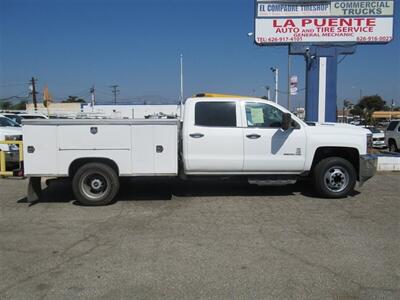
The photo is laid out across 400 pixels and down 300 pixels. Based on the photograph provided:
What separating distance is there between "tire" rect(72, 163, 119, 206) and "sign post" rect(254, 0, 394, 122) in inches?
310

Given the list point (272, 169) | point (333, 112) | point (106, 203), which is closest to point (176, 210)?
point (106, 203)

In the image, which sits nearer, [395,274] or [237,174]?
[395,274]

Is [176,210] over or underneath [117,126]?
underneath

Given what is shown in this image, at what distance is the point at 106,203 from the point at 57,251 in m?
2.74

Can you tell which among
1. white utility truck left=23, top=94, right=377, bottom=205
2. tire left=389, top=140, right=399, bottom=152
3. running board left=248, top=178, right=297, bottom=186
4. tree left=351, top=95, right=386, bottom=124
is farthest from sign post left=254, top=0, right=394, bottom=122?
tree left=351, top=95, right=386, bottom=124

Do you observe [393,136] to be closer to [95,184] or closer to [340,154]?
[340,154]

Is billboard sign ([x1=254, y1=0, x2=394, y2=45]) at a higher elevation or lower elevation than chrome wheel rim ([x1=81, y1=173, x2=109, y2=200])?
higher

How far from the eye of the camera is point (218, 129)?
28.8ft

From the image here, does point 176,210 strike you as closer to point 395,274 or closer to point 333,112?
point 395,274

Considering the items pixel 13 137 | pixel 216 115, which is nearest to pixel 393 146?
pixel 216 115

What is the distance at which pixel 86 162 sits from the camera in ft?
27.9

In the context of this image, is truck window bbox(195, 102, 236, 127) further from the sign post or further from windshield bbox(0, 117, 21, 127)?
windshield bbox(0, 117, 21, 127)

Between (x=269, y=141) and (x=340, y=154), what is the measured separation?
163 cm

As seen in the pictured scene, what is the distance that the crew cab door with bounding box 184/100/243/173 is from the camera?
343 inches
